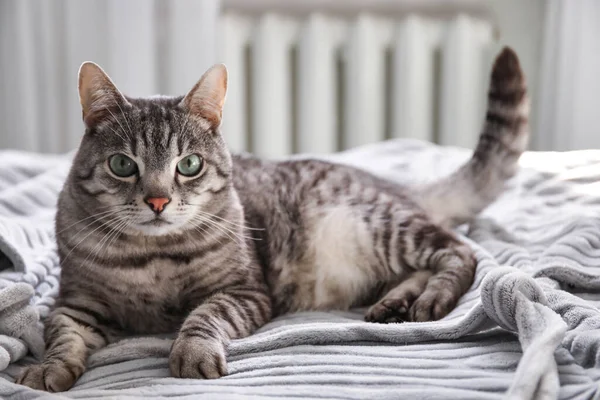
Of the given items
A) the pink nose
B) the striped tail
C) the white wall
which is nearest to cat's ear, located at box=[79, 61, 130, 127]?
the pink nose

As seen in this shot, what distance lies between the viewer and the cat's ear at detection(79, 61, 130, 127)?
1.32 m

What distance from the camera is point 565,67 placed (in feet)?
9.80

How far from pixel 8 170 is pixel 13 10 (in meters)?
1.20

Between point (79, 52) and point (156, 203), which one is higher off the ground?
point (79, 52)

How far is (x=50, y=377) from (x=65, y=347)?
0.11 meters

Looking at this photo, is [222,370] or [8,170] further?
[8,170]

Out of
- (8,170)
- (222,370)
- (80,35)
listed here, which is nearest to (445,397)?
(222,370)

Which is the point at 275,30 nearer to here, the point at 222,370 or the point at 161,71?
the point at 161,71

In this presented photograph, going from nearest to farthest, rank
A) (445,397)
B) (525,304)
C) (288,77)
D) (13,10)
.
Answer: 1. (445,397)
2. (525,304)
3. (13,10)
4. (288,77)

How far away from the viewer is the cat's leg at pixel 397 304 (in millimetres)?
1396

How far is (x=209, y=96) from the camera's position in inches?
56.1

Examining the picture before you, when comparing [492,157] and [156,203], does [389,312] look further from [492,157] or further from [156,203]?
[492,157]

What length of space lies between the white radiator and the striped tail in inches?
49.7

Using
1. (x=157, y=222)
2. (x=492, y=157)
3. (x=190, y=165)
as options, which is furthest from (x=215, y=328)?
(x=492, y=157)
